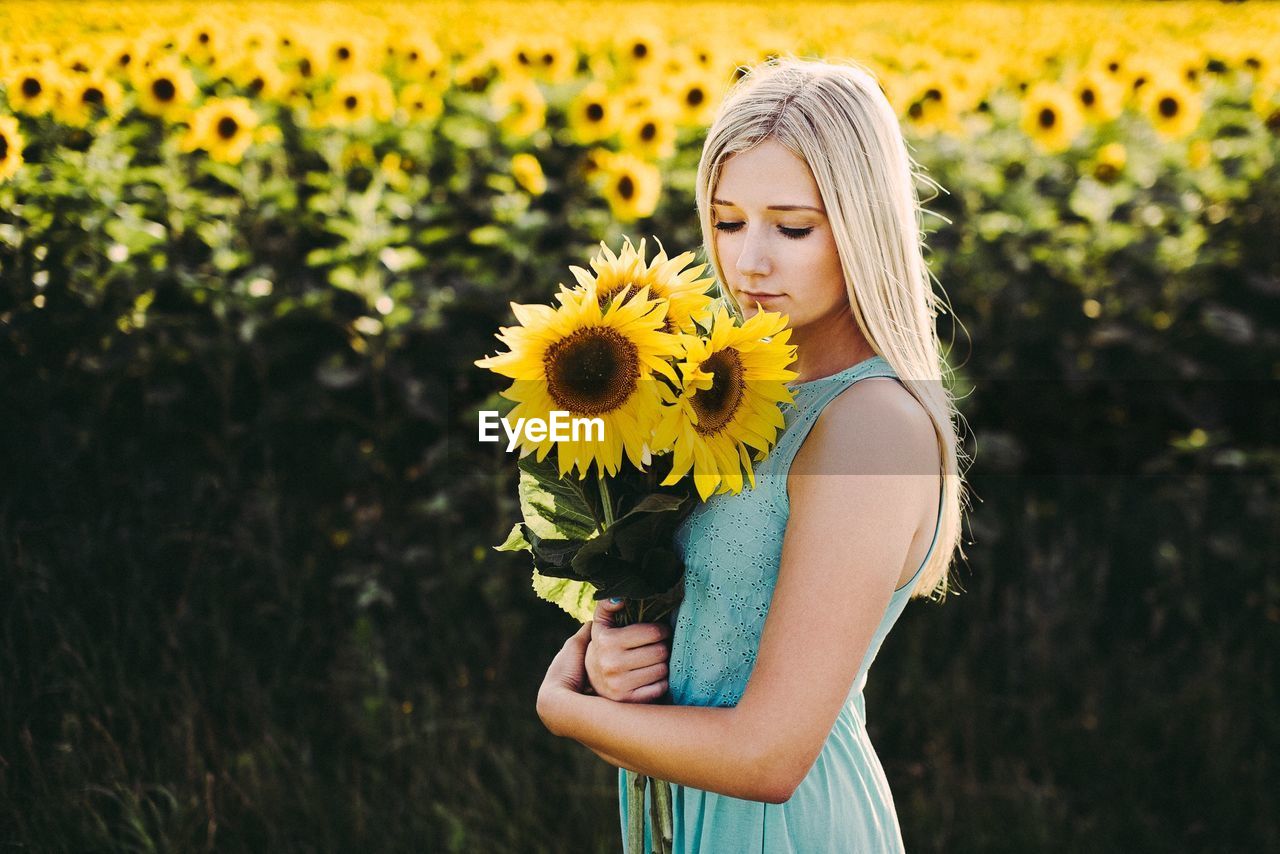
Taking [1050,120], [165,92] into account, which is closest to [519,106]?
[165,92]

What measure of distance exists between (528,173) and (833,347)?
2.23 metres

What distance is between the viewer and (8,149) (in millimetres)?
2830

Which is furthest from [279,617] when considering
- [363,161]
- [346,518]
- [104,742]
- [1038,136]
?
[1038,136]

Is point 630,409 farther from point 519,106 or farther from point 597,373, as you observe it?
point 519,106

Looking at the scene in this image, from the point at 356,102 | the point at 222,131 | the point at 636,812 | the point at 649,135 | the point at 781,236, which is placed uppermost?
the point at 356,102

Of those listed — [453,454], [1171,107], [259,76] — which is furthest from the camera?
[1171,107]

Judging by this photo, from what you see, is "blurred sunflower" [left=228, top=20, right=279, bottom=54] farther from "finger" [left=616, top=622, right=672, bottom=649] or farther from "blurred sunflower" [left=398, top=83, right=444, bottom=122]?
"finger" [left=616, top=622, right=672, bottom=649]

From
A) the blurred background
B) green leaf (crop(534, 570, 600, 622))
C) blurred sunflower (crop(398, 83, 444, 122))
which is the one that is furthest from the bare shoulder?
blurred sunflower (crop(398, 83, 444, 122))

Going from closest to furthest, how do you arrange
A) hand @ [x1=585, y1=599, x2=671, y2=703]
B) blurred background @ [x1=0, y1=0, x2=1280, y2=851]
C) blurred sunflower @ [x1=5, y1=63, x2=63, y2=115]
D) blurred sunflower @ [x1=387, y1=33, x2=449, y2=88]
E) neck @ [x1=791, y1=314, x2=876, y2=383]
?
hand @ [x1=585, y1=599, x2=671, y2=703], neck @ [x1=791, y1=314, x2=876, y2=383], blurred background @ [x1=0, y1=0, x2=1280, y2=851], blurred sunflower @ [x1=5, y1=63, x2=63, y2=115], blurred sunflower @ [x1=387, y1=33, x2=449, y2=88]

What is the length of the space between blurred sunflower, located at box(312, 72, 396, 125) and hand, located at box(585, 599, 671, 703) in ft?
9.33

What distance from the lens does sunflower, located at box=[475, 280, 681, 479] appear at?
1.18 meters

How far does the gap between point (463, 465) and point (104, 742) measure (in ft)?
3.76

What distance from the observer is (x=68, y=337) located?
288 cm

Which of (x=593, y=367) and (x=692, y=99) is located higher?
(x=692, y=99)
